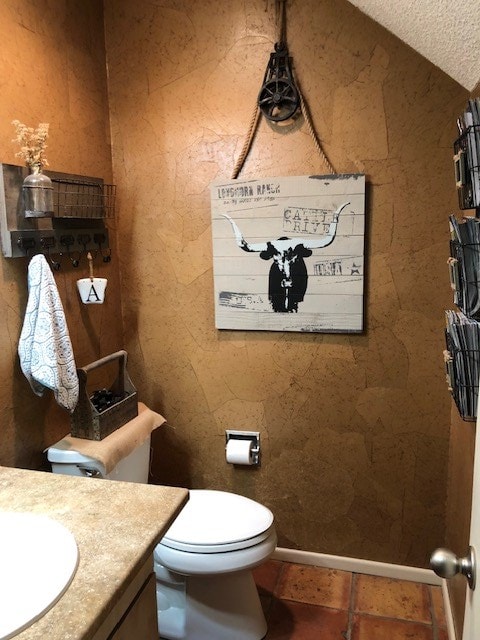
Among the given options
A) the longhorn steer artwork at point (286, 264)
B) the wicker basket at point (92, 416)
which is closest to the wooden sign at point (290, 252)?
the longhorn steer artwork at point (286, 264)

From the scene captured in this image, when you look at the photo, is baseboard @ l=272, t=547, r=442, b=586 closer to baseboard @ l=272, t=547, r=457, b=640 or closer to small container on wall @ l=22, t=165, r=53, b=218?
baseboard @ l=272, t=547, r=457, b=640

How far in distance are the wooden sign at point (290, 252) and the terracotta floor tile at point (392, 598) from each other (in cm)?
109

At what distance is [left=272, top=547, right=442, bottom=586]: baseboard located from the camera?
2.12m

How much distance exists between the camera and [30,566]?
0.95 m

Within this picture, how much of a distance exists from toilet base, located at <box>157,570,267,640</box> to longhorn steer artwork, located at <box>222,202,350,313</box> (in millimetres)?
1041

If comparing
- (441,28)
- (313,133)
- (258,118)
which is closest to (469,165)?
(441,28)

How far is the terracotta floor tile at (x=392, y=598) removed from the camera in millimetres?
1966

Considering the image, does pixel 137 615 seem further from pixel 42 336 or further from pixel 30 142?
pixel 30 142

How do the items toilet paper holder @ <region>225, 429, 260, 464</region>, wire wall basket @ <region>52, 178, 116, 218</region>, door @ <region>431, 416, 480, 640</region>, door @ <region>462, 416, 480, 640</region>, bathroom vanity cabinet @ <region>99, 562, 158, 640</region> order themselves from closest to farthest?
door @ <region>462, 416, 480, 640</region> → bathroom vanity cabinet @ <region>99, 562, 158, 640</region> → door @ <region>431, 416, 480, 640</region> → wire wall basket @ <region>52, 178, 116, 218</region> → toilet paper holder @ <region>225, 429, 260, 464</region>

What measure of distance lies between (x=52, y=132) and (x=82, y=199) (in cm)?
26

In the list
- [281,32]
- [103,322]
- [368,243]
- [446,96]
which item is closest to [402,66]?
[446,96]

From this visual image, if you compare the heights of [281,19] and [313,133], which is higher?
[281,19]

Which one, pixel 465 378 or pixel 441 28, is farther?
pixel 441 28

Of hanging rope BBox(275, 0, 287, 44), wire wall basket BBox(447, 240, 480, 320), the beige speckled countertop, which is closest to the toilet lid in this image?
the beige speckled countertop
